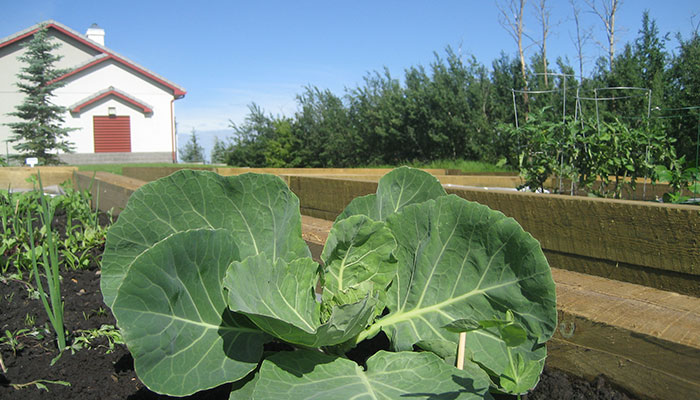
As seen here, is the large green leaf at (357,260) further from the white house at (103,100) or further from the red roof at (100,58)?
the red roof at (100,58)

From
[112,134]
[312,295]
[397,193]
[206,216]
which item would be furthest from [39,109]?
[312,295]

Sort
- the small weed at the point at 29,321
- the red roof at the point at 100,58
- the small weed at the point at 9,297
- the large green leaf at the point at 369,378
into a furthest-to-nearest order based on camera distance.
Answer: the red roof at the point at 100,58 < the small weed at the point at 9,297 < the small weed at the point at 29,321 < the large green leaf at the point at 369,378

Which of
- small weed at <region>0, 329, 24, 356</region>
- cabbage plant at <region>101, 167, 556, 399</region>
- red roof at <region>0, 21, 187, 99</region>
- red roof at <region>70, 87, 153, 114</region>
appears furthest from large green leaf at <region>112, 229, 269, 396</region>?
red roof at <region>0, 21, 187, 99</region>

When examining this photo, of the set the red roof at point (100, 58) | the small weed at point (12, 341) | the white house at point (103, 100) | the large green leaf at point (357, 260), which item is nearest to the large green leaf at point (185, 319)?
the large green leaf at point (357, 260)

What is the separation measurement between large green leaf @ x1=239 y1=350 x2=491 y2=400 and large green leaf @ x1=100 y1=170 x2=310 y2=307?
27 centimetres

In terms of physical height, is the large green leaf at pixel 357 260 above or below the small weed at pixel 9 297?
above

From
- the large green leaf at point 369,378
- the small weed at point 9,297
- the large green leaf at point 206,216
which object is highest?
the large green leaf at point 206,216

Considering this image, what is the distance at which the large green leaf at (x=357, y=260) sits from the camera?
3.74ft

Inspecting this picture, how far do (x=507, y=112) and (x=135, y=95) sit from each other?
19.0 metres

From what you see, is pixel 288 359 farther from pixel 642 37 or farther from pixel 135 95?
pixel 135 95

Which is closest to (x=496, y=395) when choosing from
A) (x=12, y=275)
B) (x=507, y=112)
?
(x=12, y=275)

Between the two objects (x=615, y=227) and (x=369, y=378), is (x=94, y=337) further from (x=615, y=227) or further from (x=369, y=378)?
(x=615, y=227)

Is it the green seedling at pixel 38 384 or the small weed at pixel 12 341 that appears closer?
the green seedling at pixel 38 384

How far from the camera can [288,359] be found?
1.01 meters
